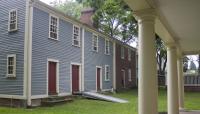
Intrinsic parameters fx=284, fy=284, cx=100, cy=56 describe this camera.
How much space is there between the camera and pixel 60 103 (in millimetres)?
16484

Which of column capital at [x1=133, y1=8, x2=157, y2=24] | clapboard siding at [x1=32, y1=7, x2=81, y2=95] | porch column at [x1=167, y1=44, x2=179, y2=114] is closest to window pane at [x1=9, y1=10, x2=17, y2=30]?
clapboard siding at [x1=32, y1=7, x2=81, y2=95]

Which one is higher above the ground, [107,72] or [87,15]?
[87,15]

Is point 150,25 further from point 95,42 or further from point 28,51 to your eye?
point 95,42

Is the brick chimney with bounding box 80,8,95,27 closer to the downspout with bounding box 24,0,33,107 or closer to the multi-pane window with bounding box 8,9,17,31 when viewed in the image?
the multi-pane window with bounding box 8,9,17,31

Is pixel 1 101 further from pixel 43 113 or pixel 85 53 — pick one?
pixel 85 53

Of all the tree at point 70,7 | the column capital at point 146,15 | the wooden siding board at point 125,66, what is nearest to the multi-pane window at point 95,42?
the wooden siding board at point 125,66

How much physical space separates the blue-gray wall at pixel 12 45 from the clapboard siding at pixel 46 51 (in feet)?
2.27

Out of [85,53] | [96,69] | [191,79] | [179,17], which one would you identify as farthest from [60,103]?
[191,79]

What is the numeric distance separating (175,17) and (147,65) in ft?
6.44

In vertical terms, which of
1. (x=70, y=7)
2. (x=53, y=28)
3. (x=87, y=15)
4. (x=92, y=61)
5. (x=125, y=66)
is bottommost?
(x=125, y=66)

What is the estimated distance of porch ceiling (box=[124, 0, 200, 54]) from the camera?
17.3 ft

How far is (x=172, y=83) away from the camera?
894 cm

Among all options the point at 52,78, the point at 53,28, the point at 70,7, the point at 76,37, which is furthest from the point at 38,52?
the point at 70,7

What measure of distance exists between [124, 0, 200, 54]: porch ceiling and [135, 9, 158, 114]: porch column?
231 millimetres
